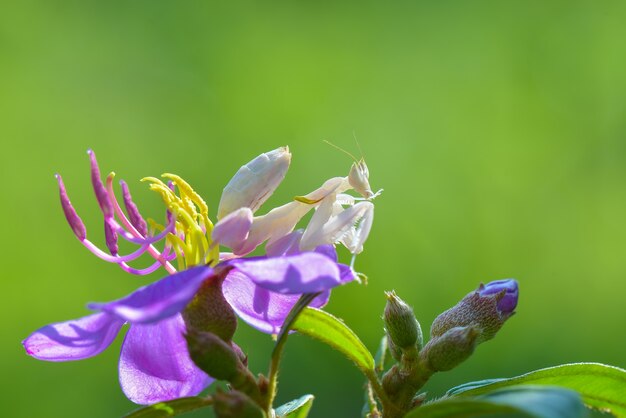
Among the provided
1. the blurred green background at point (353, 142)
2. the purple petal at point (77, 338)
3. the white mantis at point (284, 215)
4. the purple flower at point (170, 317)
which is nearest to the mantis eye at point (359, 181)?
the white mantis at point (284, 215)

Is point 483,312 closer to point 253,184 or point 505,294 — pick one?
point 505,294

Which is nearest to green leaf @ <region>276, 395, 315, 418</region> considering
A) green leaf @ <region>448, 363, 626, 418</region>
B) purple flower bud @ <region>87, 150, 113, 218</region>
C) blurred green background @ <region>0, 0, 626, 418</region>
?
green leaf @ <region>448, 363, 626, 418</region>

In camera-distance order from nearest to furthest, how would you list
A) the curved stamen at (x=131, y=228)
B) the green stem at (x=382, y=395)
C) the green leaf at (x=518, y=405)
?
the green leaf at (x=518, y=405)
the green stem at (x=382, y=395)
the curved stamen at (x=131, y=228)

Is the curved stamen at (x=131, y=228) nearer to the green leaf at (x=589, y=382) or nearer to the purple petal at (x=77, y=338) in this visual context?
the purple petal at (x=77, y=338)

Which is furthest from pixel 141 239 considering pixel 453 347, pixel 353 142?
pixel 353 142

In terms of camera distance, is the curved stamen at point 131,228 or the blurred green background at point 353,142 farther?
the blurred green background at point 353,142

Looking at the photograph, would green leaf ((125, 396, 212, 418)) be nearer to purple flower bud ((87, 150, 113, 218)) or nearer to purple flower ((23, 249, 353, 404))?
purple flower ((23, 249, 353, 404))

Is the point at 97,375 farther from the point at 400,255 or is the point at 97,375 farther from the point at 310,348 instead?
the point at 400,255
